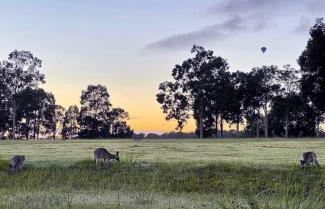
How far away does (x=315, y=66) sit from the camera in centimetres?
6888

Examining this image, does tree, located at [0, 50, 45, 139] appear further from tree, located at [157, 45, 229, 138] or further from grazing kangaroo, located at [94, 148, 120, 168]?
grazing kangaroo, located at [94, 148, 120, 168]

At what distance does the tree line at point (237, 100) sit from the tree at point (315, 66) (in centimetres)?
1325

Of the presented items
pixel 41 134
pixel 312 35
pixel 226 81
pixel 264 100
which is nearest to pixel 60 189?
pixel 312 35

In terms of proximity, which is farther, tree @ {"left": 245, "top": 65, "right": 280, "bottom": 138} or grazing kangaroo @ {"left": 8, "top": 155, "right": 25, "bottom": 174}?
tree @ {"left": 245, "top": 65, "right": 280, "bottom": 138}

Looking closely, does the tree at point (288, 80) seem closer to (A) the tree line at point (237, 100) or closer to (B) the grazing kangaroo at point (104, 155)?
(A) the tree line at point (237, 100)

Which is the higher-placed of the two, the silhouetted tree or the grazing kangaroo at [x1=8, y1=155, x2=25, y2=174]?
the silhouetted tree

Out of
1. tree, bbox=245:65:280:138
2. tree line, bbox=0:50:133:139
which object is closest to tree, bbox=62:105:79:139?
tree line, bbox=0:50:133:139

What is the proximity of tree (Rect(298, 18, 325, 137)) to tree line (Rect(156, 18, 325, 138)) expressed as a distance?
13.3 meters

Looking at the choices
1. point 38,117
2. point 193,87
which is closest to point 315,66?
point 193,87

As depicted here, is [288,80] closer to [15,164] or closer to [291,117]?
[291,117]

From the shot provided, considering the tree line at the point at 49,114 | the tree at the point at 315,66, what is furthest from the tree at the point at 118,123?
the tree at the point at 315,66

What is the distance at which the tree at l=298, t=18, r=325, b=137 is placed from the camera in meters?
67.9

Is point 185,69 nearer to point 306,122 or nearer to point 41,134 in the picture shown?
point 306,122

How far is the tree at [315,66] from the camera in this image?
6794cm
